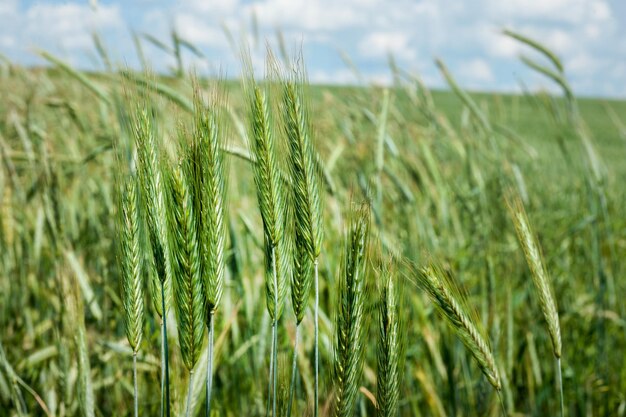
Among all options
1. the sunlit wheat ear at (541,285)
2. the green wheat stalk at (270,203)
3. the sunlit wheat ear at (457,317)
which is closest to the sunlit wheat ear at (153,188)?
the green wheat stalk at (270,203)

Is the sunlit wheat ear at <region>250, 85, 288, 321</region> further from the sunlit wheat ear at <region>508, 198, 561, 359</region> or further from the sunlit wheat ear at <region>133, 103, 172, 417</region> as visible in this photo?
the sunlit wheat ear at <region>508, 198, 561, 359</region>

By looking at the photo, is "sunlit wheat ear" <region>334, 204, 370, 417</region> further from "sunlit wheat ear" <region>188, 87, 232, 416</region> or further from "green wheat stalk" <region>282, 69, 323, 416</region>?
"sunlit wheat ear" <region>188, 87, 232, 416</region>

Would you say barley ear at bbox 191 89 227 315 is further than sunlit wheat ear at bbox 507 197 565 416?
No

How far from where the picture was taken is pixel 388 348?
0.95 meters

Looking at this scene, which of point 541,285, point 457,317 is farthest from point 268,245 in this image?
point 541,285

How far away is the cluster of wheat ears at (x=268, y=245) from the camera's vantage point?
0.88 metres

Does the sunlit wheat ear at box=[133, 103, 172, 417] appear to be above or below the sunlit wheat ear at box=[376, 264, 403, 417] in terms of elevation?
above

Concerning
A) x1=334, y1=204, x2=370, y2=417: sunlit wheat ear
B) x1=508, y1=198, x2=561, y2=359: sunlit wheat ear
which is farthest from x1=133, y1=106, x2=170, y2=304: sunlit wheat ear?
x1=508, y1=198, x2=561, y2=359: sunlit wheat ear

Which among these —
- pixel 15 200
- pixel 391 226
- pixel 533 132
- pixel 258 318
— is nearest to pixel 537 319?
pixel 391 226

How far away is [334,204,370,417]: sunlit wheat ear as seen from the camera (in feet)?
3.00

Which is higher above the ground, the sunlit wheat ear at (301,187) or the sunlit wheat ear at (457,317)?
the sunlit wheat ear at (301,187)

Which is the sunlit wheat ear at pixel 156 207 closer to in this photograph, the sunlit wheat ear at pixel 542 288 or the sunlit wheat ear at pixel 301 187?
the sunlit wheat ear at pixel 301 187

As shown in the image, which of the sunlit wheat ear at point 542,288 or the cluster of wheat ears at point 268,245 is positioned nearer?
the cluster of wheat ears at point 268,245

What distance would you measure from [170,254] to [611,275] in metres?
1.93
